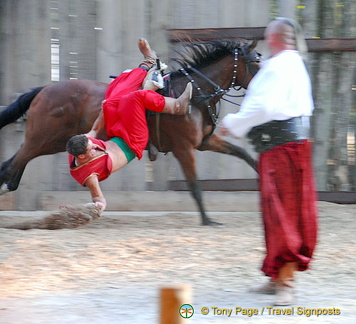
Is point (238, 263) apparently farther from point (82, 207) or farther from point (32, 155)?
point (32, 155)

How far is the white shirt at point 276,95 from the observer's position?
437cm

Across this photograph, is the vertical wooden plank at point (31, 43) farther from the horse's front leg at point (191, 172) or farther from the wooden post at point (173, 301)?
the wooden post at point (173, 301)

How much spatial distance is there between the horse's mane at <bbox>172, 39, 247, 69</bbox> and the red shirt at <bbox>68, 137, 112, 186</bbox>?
Answer: 1370 mm

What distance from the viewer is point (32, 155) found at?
7.44 metres

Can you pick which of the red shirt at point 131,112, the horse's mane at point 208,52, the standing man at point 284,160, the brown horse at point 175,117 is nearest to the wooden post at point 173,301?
the standing man at point 284,160

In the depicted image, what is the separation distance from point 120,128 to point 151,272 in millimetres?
1861

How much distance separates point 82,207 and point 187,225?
123 cm

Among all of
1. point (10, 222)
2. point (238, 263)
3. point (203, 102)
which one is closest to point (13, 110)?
point (10, 222)

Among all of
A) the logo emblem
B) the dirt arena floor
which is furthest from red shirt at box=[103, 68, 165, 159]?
the logo emblem

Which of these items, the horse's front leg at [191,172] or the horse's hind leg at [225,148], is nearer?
the horse's front leg at [191,172]

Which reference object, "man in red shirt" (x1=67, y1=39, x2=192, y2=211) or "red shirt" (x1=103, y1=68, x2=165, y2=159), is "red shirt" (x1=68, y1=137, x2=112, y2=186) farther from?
"red shirt" (x1=103, y1=68, x2=165, y2=159)

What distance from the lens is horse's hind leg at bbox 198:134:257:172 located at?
7458 mm

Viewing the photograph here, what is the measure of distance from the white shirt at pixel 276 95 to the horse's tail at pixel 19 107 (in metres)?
3.54

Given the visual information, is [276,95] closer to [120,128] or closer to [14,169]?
[120,128]
